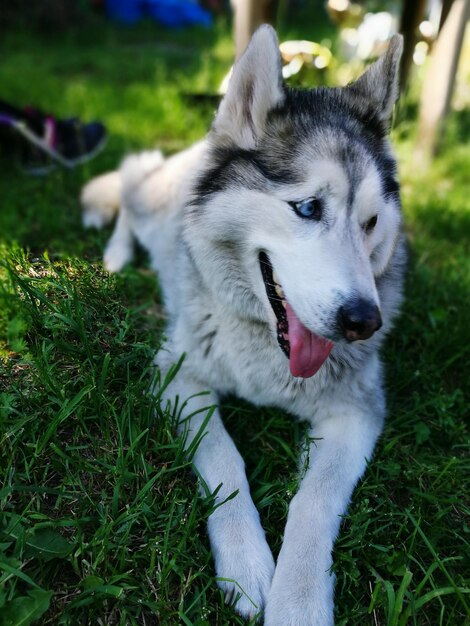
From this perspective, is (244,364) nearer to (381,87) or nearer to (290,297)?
(290,297)

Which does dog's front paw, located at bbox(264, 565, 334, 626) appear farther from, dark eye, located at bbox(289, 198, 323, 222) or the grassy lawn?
dark eye, located at bbox(289, 198, 323, 222)

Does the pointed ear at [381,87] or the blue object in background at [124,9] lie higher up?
the pointed ear at [381,87]

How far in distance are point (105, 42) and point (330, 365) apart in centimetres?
Answer: 856

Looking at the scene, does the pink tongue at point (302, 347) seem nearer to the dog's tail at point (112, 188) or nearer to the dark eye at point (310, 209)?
the dark eye at point (310, 209)

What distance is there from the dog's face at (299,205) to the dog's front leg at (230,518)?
0.39 meters

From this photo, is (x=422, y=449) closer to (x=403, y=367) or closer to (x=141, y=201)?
(x=403, y=367)

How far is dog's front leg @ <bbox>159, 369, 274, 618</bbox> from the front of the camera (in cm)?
156

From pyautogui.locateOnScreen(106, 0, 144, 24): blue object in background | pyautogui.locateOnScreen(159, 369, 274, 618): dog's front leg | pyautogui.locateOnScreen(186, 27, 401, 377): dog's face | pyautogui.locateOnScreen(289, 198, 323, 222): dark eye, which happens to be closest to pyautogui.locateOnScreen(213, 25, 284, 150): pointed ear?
pyautogui.locateOnScreen(186, 27, 401, 377): dog's face

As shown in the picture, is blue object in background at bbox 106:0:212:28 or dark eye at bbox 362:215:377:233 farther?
blue object in background at bbox 106:0:212:28

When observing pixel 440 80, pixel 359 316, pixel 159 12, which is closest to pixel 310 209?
pixel 359 316

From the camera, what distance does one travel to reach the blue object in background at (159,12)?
9.98 meters

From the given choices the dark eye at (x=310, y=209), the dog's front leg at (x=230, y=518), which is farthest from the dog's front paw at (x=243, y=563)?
the dark eye at (x=310, y=209)

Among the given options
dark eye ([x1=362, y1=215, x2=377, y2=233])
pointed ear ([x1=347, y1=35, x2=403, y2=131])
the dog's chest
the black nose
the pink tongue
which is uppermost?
pointed ear ([x1=347, y1=35, x2=403, y2=131])

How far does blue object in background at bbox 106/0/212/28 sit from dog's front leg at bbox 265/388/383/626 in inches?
388
